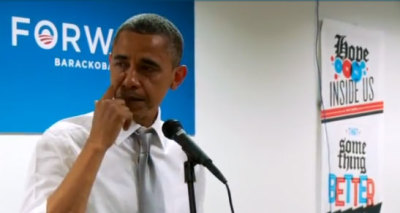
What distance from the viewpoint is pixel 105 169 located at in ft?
4.18

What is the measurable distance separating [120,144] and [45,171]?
0.26 m

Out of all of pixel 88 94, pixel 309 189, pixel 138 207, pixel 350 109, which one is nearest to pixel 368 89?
pixel 350 109

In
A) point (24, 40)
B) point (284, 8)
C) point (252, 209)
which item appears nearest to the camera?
point (24, 40)

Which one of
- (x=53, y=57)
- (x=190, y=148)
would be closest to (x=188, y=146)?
→ (x=190, y=148)

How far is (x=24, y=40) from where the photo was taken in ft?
6.90

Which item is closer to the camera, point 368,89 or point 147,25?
point 147,25

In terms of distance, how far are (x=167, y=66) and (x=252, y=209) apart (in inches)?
69.4

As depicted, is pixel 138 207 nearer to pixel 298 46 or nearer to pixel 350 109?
pixel 298 46

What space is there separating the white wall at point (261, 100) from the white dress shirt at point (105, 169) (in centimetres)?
121

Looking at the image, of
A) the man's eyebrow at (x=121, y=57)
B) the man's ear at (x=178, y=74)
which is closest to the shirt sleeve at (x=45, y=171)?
the man's eyebrow at (x=121, y=57)

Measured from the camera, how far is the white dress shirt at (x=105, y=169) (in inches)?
43.8

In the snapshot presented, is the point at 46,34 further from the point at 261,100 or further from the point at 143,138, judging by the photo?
the point at 261,100

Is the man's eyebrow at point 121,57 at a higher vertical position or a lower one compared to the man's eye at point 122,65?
higher

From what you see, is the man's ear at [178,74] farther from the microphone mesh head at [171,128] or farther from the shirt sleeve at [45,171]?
the shirt sleeve at [45,171]
